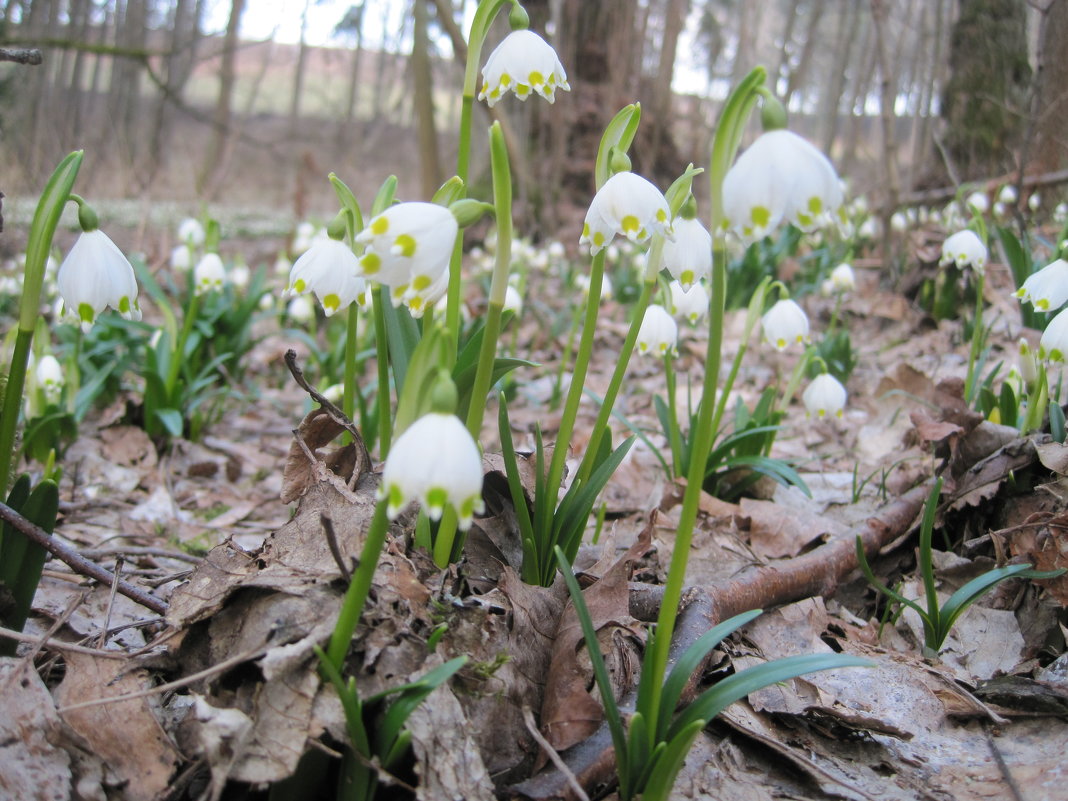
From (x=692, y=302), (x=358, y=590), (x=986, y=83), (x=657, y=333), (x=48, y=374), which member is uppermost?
(x=986, y=83)

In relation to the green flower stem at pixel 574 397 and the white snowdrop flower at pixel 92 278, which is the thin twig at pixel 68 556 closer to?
the white snowdrop flower at pixel 92 278

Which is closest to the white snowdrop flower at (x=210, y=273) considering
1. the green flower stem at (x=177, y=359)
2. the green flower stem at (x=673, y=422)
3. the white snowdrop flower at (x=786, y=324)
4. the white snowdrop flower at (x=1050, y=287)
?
the green flower stem at (x=177, y=359)

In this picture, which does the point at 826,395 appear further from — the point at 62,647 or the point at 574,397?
the point at 62,647

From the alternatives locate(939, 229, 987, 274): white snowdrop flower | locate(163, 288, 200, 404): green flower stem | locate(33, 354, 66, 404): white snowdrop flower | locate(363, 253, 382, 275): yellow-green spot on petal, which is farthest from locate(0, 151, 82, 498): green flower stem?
locate(939, 229, 987, 274): white snowdrop flower

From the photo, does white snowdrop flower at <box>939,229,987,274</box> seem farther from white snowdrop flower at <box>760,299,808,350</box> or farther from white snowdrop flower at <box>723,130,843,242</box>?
white snowdrop flower at <box>723,130,843,242</box>

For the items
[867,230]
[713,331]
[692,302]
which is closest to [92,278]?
[713,331]

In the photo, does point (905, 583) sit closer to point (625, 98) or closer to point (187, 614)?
point (187, 614)
